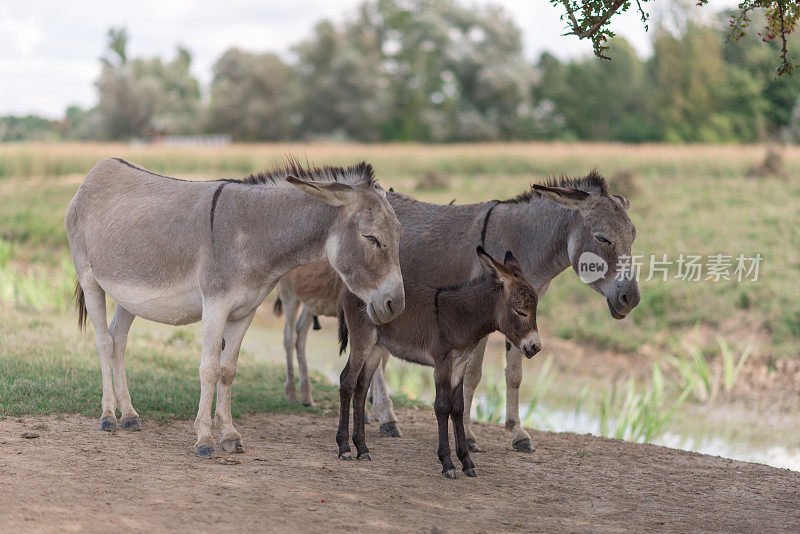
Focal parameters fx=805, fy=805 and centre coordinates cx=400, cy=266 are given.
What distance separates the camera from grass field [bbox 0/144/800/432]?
7.83 metres

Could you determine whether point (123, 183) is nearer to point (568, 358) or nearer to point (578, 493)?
point (578, 493)

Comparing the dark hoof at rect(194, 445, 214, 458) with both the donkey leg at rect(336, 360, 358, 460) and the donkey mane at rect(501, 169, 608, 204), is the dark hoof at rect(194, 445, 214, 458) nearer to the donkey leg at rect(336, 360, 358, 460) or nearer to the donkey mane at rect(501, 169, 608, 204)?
the donkey leg at rect(336, 360, 358, 460)

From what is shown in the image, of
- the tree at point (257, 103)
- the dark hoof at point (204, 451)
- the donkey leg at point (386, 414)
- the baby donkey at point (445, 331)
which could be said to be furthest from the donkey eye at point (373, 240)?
the tree at point (257, 103)

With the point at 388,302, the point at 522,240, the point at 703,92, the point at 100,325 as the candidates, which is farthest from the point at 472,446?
the point at 703,92

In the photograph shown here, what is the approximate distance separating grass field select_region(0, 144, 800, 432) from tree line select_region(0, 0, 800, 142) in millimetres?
17150

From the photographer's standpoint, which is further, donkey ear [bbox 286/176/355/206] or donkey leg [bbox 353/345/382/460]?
donkey leg [bbox 353/345/382/460]

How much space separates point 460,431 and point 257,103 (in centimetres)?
4462

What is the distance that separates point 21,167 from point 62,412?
20341 millimetres

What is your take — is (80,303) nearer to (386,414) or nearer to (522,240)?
(386,414)

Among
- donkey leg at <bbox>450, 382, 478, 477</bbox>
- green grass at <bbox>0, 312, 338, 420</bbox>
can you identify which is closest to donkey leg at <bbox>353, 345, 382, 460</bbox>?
donkey leg at <bbox>450, 382, 478, 477</bbox>

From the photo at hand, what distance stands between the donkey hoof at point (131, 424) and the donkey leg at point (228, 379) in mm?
778

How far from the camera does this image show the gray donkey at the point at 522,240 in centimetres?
558

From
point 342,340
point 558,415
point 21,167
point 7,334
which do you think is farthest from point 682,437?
point 21,167

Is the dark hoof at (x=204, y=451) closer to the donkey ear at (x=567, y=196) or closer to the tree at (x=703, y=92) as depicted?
the donkey ear at (x=567, y=196)
